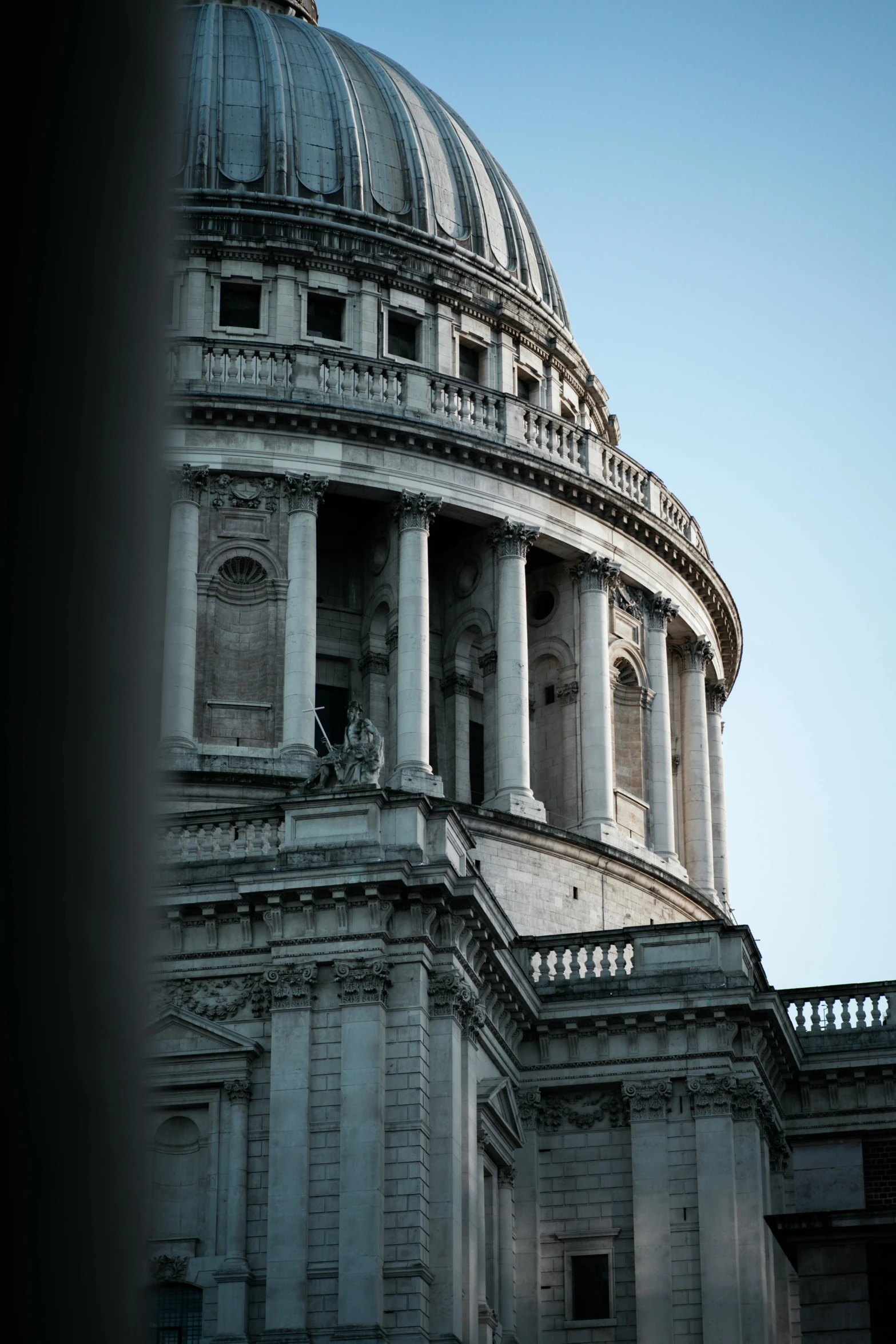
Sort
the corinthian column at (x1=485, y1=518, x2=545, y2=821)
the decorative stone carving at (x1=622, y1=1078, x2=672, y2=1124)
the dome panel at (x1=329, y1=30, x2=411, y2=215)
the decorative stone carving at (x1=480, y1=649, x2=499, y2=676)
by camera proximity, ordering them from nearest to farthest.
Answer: the decorative stone carving at (x1=622, y1=1078, x2=672, y2=1124) → the corinthian column at (x1=485, y1=518, x2=545, y2=821) → the decorative stone carving at (x1=480, y1=649, x2=499, y2=676) → the dome panel at (x1=329, y1=30, x2=411, y2=215)

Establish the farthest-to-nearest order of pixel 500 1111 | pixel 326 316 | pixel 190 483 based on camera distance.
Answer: pixel 326 316
pixel 190 483
pixel 500 1111

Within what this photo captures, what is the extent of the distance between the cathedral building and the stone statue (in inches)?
2.5

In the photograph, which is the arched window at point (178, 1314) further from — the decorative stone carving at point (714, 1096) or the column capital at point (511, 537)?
the column capital at point (511, 537)

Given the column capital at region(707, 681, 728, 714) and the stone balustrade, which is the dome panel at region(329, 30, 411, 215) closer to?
the stone balustrade

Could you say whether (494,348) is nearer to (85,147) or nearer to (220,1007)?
(220,1007)

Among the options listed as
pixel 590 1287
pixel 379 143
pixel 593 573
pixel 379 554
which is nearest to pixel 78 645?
pixel 590 1287

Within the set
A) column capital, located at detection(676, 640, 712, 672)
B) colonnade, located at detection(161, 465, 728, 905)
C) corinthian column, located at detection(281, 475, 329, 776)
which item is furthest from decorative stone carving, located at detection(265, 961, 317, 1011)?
column capital, located at detection(676, 640, 712, 672)

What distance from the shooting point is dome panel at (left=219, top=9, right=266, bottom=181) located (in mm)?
52500

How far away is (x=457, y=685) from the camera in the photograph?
47.5 metres

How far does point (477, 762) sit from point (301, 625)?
19.4 ft

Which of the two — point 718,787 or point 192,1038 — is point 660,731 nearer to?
point 718,787

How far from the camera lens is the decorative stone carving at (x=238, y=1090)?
27.9m

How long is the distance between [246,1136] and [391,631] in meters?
20.0

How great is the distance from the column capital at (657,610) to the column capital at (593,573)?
226 cm
